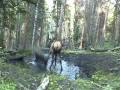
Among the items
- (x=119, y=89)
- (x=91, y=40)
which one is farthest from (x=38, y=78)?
(x=91, y=40)

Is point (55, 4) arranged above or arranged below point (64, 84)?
above

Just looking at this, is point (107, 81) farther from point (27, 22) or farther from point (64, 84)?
point (27, 22)

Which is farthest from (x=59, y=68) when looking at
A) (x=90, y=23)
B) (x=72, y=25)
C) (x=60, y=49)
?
(x=72, y=25)

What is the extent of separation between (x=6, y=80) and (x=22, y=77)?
1.64 meters

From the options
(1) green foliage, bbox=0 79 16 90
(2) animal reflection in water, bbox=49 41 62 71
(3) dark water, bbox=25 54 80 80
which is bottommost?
(3) dark water, bbox=25 54 80 80

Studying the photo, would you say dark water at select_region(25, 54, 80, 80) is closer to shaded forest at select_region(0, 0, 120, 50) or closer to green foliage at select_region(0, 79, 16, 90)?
green foliage at select_region(0, 79, 16, 90)

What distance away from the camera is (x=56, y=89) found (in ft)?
35.5

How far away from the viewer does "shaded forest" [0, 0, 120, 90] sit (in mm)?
11867

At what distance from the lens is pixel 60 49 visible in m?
17.5

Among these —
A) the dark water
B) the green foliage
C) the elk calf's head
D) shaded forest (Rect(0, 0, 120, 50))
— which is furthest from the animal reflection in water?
shaded forest (Rect(0, 0, 120, 50))

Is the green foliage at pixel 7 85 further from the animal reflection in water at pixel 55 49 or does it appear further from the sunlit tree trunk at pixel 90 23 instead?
the sunlit tree trunk at pixel 90 23

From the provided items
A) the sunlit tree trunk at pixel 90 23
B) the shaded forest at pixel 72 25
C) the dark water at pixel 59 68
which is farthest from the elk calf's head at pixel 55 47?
the sunlit tree trunk at pixel 90 23

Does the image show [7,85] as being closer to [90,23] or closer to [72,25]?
[90,23]

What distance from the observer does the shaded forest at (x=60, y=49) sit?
1187 cm
